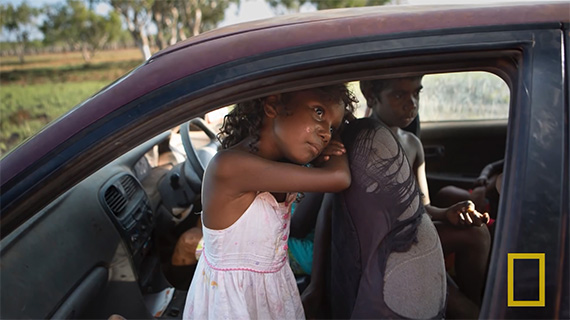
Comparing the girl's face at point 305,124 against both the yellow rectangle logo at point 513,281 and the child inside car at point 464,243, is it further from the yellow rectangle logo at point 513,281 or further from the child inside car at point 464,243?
the yellow rectangle logo at point 513,281

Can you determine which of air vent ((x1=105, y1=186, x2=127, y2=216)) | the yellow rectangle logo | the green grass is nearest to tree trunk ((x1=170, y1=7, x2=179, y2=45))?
the green grass

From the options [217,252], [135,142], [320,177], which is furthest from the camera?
[217,252]

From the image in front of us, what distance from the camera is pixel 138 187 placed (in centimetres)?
218

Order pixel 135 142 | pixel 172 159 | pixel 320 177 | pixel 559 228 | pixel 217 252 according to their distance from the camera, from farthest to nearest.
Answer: pixel 172 159 < pixel 217 252 < pixel 320 177 < pixel 135 142 < pixel 559 228

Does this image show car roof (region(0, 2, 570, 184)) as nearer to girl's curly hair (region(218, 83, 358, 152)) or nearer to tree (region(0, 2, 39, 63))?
girl's curly hair (region(218, 83, 358, 152))

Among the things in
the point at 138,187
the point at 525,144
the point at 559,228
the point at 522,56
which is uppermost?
the point at 522,56

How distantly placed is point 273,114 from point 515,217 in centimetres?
67

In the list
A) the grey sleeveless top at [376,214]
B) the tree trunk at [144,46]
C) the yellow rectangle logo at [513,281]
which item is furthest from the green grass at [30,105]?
the yellow rectangle logo at [513,281]

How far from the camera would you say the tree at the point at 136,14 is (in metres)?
18.8

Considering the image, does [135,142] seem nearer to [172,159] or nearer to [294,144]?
[294,144]

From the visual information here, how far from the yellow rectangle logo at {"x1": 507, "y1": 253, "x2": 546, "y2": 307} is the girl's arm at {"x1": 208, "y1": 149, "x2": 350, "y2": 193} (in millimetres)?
445

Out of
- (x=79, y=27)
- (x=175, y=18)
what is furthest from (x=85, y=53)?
(x=175, y=18)

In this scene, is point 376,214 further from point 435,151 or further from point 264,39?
point 435,151

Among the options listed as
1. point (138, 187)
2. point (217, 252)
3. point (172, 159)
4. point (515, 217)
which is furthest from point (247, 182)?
point (172, 159)
